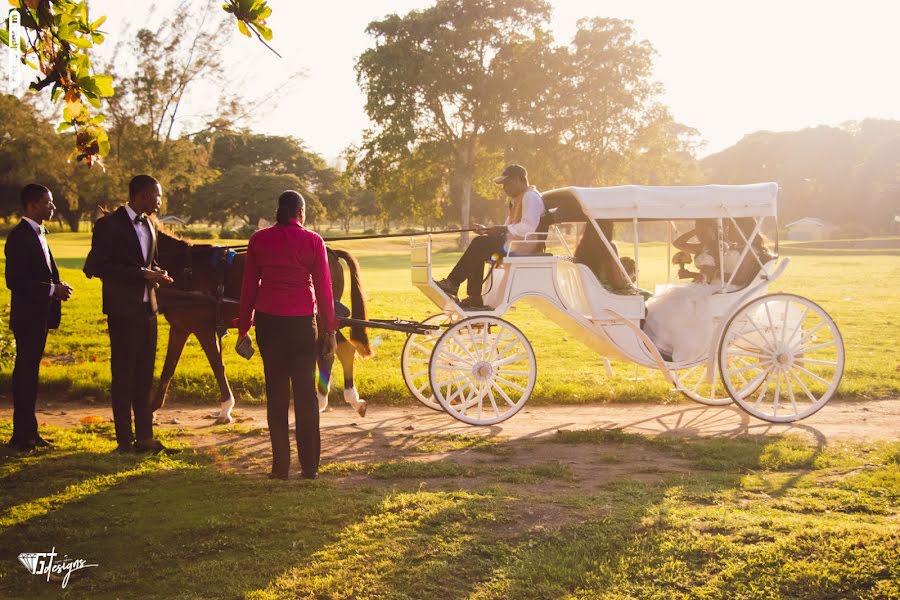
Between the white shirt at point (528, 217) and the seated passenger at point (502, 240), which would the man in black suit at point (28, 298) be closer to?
the seated passenger at point (502, 240)

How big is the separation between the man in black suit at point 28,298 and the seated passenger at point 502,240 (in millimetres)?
3884

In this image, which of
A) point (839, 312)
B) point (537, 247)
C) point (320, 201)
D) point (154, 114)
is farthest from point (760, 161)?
point (537, 247)

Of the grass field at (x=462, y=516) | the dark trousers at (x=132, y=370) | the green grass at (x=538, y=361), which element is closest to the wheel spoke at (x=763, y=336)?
the grass field at (x=462, y=516)

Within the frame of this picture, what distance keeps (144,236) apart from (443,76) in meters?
44.1

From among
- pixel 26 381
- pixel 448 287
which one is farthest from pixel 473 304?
pixel 26 381

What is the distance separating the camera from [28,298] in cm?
751

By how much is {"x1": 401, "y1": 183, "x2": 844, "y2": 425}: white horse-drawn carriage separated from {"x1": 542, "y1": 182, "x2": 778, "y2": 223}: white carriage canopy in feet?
0.04

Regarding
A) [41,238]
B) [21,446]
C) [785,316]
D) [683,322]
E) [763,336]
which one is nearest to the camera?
[21,446]

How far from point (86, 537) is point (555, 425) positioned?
5.05 metres

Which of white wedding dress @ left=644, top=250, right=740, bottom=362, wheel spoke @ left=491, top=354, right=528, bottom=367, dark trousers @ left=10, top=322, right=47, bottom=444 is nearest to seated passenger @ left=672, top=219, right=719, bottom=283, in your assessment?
white wedding dress @ left=644, top=250, right=740, bottom=362

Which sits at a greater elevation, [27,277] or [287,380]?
[27,277]

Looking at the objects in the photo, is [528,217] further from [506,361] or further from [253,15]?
[253,15]

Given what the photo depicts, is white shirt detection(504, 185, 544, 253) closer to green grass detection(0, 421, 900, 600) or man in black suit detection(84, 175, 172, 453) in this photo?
green grass detection(0, 421, 900, 600)

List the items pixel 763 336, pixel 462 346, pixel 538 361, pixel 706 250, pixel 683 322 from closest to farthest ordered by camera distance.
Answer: pixel 462 346 → pixel 763 336 → pixel 683 322 → pixel 706 250 → pixel 538 361
